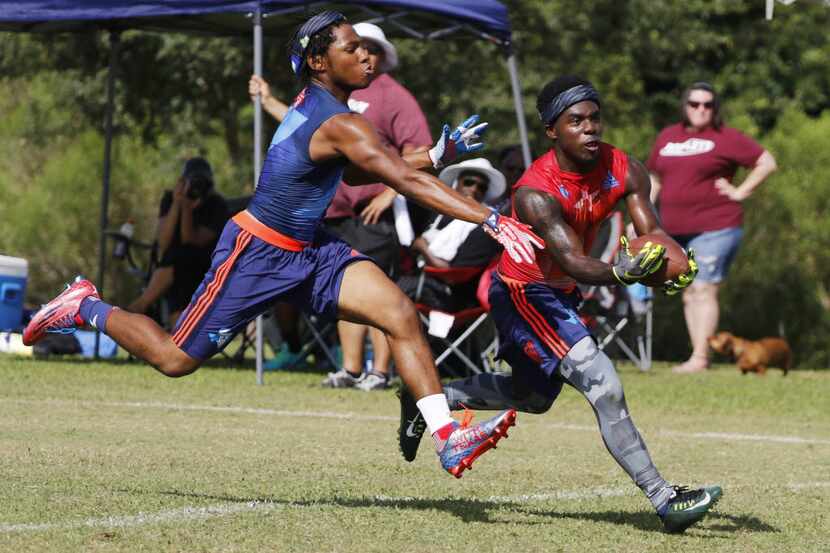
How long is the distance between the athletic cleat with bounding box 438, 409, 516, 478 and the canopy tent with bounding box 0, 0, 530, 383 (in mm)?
6205

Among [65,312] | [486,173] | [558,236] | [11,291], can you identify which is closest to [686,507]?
[558,236]

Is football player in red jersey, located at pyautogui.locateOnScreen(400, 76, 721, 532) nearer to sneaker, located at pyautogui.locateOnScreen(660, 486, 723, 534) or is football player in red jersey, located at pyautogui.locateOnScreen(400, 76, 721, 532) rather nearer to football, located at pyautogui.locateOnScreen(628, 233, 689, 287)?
sneaker, located at pyautogui.locateOnScreen(660, 486, 723, 534)

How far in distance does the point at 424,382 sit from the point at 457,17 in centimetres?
686

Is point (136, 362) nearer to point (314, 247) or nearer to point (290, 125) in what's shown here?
point (314, 247)

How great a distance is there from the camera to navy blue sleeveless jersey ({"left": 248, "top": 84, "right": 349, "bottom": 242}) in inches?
263

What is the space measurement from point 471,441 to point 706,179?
9.20 m

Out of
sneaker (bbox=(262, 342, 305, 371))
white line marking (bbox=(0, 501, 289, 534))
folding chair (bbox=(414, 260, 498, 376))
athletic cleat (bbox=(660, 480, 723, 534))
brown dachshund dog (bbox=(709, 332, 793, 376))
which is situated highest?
athletic cleat (bbox=(660, 480, 723, 534))

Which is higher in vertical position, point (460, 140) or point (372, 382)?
point (460, 140)

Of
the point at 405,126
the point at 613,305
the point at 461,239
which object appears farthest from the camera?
the point at 613,305

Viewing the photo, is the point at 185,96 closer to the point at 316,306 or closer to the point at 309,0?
the point at 309,0

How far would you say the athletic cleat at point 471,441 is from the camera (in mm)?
6207

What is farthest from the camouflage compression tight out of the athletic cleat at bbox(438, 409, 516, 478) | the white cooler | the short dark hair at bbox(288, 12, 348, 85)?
the white cooler

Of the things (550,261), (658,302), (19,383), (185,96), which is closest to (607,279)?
(550,261)

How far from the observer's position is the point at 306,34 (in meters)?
6.88
